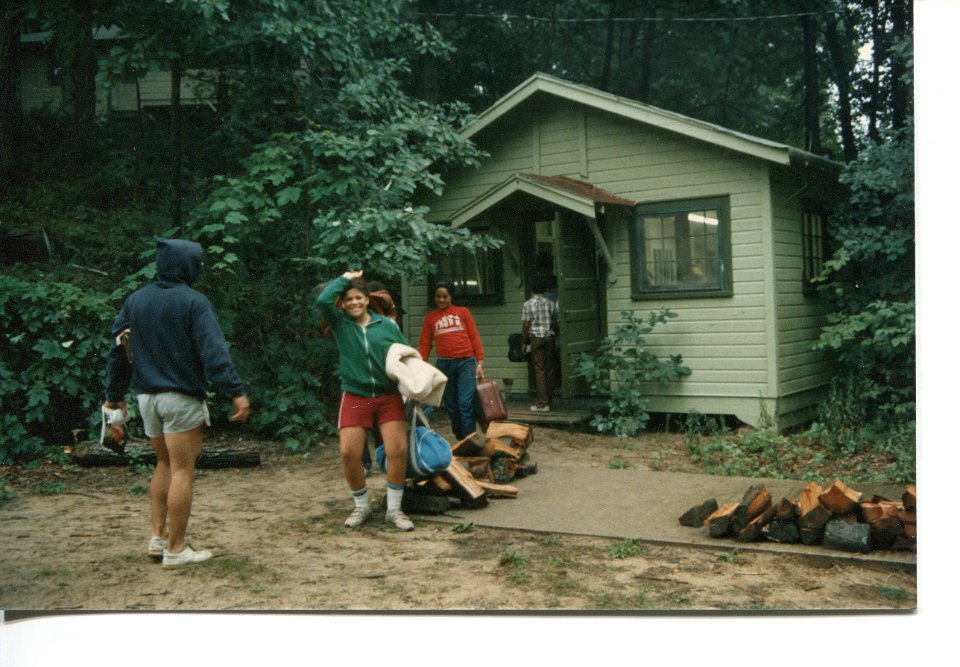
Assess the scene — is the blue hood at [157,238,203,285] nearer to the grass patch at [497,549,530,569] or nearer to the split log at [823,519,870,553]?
the grass patch at [497,549,530,569]

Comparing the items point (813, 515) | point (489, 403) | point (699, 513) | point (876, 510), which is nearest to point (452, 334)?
point (489, 403)

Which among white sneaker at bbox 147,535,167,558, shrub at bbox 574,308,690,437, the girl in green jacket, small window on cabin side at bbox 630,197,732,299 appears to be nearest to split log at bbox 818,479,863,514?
the girl in green jacket

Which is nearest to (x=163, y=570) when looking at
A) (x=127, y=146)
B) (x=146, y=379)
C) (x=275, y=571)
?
(x=275, y=571)

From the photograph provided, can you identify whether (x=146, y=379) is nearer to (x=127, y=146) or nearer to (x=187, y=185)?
(x=187, y=185)

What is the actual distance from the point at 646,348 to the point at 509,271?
2.02m

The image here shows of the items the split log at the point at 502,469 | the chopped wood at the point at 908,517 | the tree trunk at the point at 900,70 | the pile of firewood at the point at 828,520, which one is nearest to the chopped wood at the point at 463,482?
the split log at the point at 502,469

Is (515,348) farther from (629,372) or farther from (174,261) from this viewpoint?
(174,261)

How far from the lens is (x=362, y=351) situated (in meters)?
5.10

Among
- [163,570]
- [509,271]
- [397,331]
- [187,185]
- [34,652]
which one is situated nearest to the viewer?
[34,652]

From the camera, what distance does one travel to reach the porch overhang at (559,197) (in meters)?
8.86

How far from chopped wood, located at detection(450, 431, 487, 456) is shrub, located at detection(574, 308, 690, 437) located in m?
2.71

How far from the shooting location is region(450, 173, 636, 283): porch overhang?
349 inches

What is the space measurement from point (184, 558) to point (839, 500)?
3.51 metres

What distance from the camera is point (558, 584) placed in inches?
165
